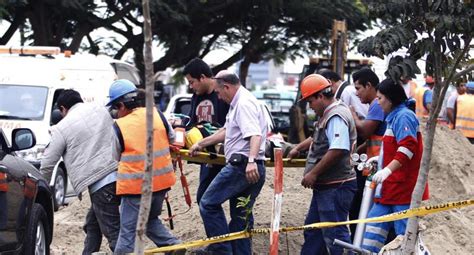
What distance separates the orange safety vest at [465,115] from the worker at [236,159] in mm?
10339

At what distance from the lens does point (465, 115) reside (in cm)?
1914

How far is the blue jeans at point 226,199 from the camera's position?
909cm

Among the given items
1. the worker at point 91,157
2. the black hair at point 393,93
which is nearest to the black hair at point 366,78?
the black hair at point 393,93

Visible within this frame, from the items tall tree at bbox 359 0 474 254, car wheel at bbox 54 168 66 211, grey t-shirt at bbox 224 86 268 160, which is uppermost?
tall tree at bbox 359 0 474 254

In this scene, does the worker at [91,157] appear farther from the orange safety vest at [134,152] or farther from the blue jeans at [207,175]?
the blue jeans at [207,175]

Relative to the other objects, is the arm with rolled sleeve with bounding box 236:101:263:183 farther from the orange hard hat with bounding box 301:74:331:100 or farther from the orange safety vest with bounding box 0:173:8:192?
the orange safety vest with bounding box 0:173:8:192

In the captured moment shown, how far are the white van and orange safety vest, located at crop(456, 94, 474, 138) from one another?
6.16 m

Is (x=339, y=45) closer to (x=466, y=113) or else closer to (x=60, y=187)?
(x=466, y=113)

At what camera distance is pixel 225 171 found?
29.8ft

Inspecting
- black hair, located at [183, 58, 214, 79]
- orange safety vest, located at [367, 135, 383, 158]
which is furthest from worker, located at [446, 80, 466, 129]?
Result: black hair, located at [183, 58, 214, 79]

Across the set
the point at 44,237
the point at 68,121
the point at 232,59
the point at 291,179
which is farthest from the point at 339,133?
the point at 232,59

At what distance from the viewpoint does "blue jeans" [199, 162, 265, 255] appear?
9086 millimetres

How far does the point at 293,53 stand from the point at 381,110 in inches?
1035

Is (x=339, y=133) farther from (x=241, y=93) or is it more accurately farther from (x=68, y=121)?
(x=68, y=121)
